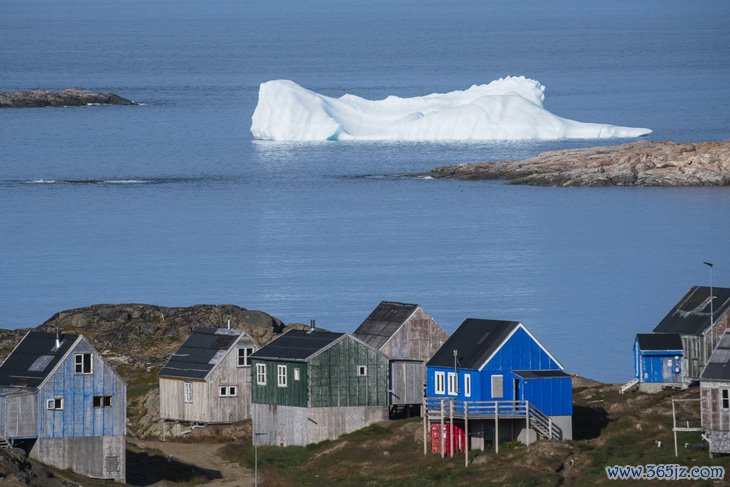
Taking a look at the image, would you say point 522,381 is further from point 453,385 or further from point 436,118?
point 436,118

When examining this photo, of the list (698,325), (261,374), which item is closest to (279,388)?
(261,374)

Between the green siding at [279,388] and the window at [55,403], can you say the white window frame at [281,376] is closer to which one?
the green siding at [279,388]

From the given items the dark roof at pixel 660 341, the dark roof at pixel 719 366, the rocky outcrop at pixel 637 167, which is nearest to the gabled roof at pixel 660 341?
the dark roof at pixel 660 341

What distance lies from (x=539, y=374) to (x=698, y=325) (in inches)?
275

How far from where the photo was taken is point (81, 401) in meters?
45.1

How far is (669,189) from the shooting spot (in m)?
121

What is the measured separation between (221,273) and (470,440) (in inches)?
1844

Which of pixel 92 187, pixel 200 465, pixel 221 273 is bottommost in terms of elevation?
pixel 200 465

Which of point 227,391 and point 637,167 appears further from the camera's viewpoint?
point 637,167

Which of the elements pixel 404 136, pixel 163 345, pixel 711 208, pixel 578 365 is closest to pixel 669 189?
pixel 711 208

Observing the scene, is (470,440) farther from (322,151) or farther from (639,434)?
(322,151)

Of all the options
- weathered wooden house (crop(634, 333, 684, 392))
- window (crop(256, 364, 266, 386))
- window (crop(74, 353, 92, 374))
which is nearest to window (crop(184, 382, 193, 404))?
window (crop(256, 364, 266, 386))

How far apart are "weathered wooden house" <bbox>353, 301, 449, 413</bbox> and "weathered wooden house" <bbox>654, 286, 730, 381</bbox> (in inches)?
238

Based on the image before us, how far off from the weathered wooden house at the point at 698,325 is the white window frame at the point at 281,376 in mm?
10174
